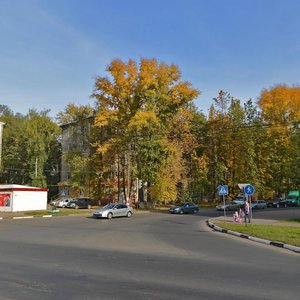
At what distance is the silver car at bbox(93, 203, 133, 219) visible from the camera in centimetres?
3335

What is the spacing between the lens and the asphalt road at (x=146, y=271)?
23.9 feet

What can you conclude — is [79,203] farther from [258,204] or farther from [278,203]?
[278,203]

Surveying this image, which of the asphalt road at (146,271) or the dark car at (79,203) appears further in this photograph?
the dark car at (79,203)

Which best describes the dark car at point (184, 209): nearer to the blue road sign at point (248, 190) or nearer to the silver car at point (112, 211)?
the silver car at point (112, 211)

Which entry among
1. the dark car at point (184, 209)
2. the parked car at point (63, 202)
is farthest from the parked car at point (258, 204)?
the parked car at point (63, 202)

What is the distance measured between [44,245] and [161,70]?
39.5m

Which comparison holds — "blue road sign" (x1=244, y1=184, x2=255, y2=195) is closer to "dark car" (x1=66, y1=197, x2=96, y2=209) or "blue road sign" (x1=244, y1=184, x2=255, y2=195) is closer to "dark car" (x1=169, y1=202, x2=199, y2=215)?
"dark car" (x1=169, y1=202, x2=199, y2=215)

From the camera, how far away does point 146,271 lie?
9492 millimetres

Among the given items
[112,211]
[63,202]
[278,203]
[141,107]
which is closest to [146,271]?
[112,211]

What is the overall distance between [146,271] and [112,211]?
82.0 ft

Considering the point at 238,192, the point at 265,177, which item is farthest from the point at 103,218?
the point at 265,177

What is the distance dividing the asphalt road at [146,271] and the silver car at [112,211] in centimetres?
1806

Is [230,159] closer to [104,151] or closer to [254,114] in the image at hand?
[254,114]

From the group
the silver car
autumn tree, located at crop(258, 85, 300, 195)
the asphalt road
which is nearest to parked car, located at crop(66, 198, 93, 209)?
the silver car
